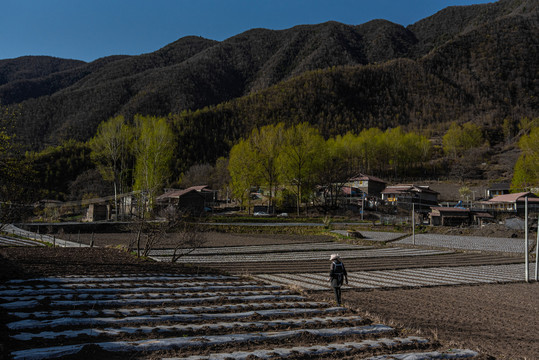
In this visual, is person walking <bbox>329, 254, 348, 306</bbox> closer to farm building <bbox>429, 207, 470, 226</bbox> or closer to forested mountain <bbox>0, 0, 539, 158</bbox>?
farm building <bbox>429, 207, 470, 226</bbox>

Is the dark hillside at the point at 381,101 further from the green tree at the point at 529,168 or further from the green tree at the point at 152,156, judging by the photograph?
the green tree at the point at 529,168

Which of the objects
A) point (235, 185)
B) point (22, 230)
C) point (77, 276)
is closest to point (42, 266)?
point (77, 276)

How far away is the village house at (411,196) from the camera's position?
2355 inches

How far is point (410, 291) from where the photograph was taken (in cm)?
1342

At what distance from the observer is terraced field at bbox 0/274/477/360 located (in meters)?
5.48

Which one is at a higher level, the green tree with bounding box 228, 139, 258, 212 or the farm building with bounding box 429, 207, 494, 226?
the green tree with bounding box 228, 139, 258, 212

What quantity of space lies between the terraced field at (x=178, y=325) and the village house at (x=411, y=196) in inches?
2125

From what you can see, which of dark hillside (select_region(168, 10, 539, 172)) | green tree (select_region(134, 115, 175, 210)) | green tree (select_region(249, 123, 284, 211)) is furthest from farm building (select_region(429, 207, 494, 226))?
dark hillside (select_region(168, 10, 539, 172))

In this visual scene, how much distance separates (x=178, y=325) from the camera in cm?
676

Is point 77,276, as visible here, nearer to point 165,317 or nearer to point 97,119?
point 165,317

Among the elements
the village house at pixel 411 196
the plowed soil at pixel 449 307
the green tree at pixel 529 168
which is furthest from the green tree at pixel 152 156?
the green tree at pixel 529 168

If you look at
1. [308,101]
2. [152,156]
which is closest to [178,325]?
[152,156]

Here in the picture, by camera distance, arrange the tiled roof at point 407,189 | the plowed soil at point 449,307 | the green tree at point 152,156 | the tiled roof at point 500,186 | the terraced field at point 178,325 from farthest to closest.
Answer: the tiled roof at point 500,186 < the tiled roof at point 407,189 < the green tree at point 152,156 < the plowed soil at point 449,307 < the terraced field at point 178,325

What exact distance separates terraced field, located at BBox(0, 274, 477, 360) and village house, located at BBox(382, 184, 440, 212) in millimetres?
53976
